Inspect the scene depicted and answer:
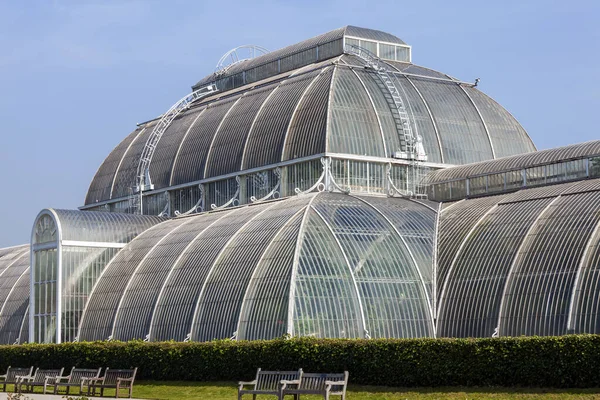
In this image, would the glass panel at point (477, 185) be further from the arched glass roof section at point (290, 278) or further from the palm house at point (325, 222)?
the arched glass roof section at point (290, 278)

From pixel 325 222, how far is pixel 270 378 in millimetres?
15664

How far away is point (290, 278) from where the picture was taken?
56.0 metres

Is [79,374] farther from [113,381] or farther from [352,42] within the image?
[352,42]

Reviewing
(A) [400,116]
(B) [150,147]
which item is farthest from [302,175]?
(B) [150,147]

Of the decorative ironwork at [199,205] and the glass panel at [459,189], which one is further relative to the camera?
the decorative ironwork at [199,205]

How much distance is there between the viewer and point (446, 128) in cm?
7419

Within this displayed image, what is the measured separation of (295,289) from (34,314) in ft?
79.9

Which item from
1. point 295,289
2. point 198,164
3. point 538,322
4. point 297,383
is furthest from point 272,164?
point 297,383

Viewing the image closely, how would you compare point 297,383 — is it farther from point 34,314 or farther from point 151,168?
point 151,168

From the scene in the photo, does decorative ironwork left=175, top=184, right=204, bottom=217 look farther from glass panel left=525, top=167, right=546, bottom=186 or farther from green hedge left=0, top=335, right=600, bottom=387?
glass panel left=525, top=167, right=546, bottom=186

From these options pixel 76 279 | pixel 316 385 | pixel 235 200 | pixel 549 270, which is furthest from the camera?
pixel 235 200

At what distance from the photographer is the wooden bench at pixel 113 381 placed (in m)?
47.6

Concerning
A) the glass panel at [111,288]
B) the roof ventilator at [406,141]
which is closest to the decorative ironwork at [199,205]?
the glass panel at [111,288]

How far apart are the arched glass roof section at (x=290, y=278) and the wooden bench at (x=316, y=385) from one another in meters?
12.9
